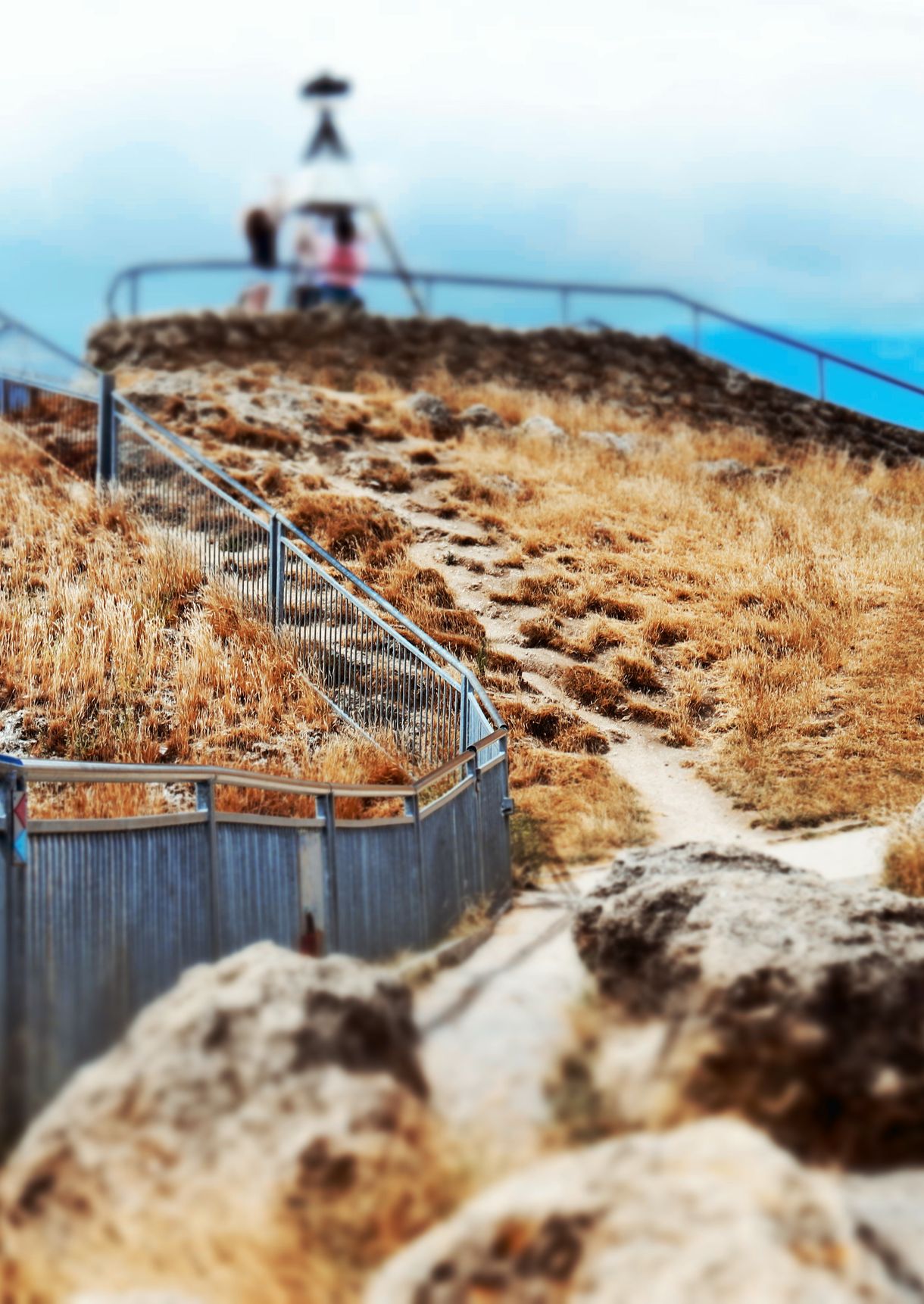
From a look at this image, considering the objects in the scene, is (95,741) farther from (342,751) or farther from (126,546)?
(126,546)

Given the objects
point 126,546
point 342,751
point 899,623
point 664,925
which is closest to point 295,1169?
point 664,925

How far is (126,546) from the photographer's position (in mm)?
14492

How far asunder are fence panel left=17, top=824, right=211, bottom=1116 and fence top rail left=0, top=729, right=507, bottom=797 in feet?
0.72

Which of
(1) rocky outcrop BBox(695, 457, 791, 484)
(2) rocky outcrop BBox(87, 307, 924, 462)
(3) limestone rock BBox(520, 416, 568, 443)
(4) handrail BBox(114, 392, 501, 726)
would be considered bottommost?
(4) handrail BBox(114, 392, 501, 726)

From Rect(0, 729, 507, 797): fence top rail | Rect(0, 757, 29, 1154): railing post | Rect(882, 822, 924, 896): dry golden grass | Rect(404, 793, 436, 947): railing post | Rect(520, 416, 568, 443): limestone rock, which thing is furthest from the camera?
Rect(520, 416, 568, 443): limestone rock

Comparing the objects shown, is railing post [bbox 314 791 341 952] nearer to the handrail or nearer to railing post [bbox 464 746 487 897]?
railing post [bbox 464 746 487 897]

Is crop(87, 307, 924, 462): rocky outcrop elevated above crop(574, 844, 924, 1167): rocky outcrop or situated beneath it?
elevated above

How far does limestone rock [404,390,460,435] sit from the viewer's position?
1900 cm

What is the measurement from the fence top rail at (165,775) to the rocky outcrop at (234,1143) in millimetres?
826

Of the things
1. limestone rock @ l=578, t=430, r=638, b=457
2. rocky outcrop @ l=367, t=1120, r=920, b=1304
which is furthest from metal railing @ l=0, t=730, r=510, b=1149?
limestone rock @ l=578, t=430, r=638, b=457

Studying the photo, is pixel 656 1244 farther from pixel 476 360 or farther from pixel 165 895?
pixel 476 360

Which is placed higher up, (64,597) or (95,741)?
(64,597)

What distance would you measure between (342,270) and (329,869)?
53.1 ft

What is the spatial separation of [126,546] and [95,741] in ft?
11.3
